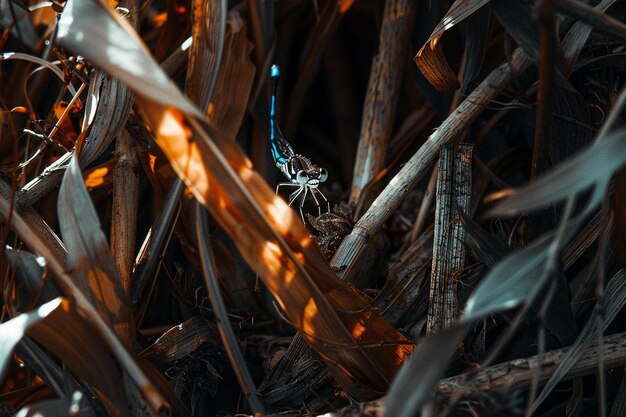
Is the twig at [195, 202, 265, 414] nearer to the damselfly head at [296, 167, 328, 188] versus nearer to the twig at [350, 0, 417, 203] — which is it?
the damselfly head at [296, 167, 328, 188]

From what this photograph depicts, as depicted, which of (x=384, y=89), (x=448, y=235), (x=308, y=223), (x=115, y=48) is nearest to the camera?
(x=115, y=48)

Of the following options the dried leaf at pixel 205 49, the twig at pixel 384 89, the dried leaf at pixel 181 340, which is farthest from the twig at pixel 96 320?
the twig at pixel 384 89

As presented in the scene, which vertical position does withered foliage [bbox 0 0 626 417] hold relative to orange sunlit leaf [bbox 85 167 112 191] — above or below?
below

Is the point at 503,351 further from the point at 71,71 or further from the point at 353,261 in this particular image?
the point at 71,71

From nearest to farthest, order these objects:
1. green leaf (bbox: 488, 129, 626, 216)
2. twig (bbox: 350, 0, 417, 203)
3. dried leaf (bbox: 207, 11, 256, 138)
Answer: green leaf (bbox: 488, 129, 626, 216) → dried leaf (bbox: 207, 11, 256, 138) → twig (bbox: 350, 0, 417, 203)

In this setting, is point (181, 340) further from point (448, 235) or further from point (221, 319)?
point (448, 235)

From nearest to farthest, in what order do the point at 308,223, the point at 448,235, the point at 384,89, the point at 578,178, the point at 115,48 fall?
the point at 578,178
the point at 115,48
the point at 448,235
the point at 308,223
the point at 384,89

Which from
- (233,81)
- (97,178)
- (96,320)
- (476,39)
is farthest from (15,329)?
(476,39)

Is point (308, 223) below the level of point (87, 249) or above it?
below

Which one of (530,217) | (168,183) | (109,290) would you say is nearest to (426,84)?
(530,217)

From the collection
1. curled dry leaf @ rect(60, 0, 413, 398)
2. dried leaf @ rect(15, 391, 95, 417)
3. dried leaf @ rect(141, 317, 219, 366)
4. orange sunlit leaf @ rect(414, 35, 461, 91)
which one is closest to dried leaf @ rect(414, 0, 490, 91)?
orange sunlit leaf @ rect(414, 35, 461, 91)
